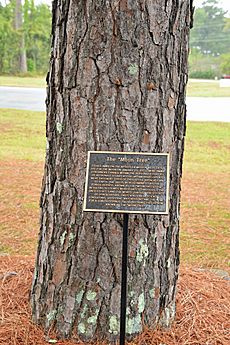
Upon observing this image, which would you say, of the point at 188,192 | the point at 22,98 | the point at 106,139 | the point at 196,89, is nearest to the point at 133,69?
the point at 106,139

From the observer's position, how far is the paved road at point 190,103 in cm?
1403

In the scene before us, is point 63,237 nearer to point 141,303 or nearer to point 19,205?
point 141,303

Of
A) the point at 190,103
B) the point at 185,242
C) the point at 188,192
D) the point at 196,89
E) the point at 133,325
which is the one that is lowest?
the point at 196,89

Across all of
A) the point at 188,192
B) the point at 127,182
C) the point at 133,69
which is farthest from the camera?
the point at 188,192

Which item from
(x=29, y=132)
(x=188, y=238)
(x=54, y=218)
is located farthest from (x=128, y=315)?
(x=29, y=132)

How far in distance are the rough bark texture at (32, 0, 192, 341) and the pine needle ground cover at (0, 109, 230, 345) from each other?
0.66 feet

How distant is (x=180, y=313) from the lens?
295 cm

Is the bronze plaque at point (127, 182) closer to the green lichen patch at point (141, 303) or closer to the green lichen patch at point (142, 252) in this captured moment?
the green lichen patch at point (142, 252)

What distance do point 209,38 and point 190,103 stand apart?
3451 cm

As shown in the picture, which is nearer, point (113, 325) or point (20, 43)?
point (113, 325)

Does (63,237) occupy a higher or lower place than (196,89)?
higher

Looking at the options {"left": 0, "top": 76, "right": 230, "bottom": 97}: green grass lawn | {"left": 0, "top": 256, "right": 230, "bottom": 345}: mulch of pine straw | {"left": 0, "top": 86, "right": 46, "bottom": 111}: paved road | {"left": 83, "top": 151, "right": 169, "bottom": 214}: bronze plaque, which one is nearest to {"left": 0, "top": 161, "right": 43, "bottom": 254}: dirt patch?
{"left": 0, "top": 256, "right": 230, "bottom": 345}: mulch of pine straw

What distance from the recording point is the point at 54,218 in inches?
102

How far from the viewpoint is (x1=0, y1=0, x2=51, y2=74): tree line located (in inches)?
1126
